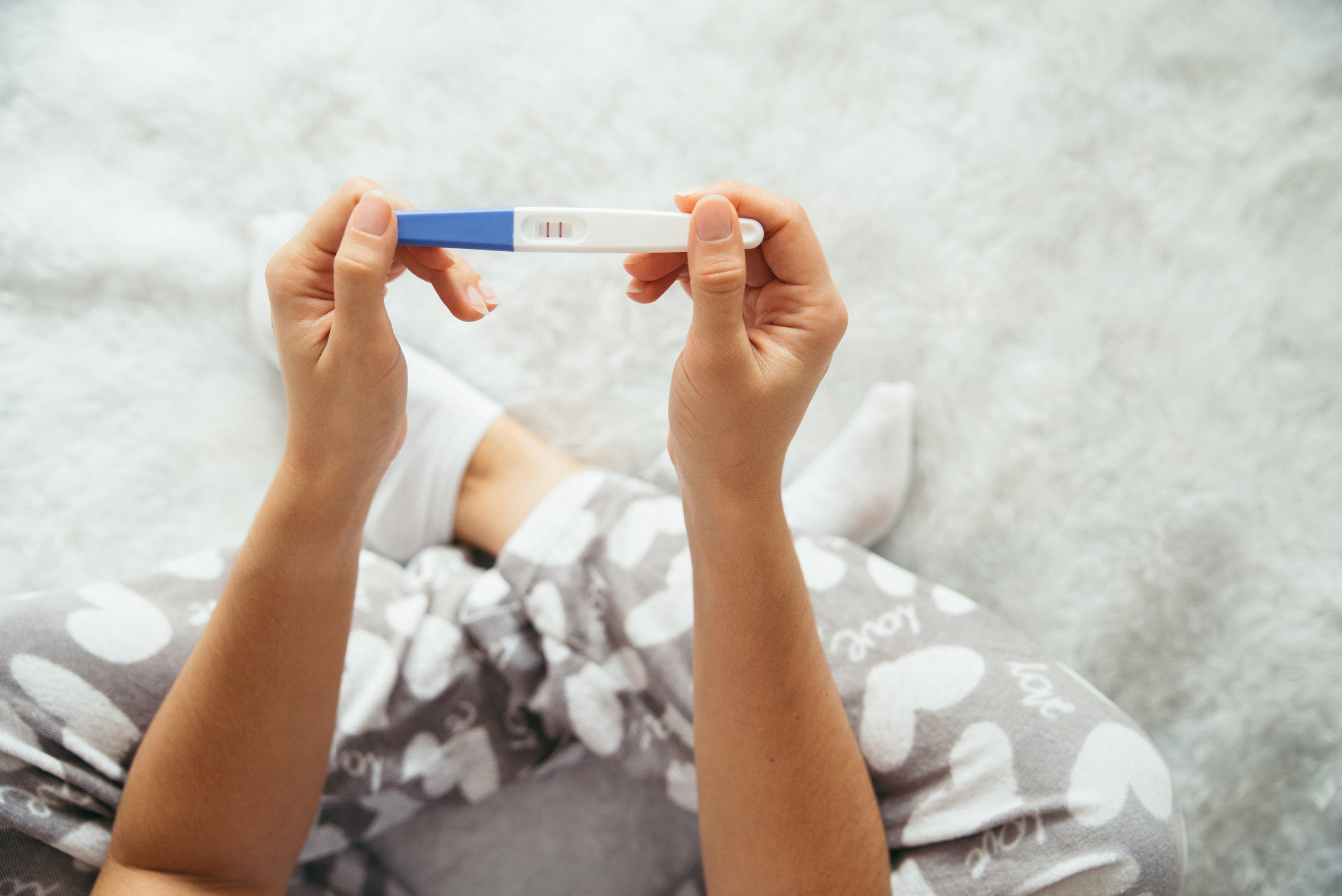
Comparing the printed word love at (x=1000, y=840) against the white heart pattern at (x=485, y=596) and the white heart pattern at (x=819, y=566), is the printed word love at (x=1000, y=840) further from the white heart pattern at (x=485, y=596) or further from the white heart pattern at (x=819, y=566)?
the white heart pattern at (x=485, y=596)

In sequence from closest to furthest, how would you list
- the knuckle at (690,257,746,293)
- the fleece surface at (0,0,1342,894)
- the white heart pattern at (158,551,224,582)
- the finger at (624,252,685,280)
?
the knuckle at (690,257,746,293) → the finger at (624,252,685,280) → the white heart pattern at (158,551,224,582) → the fleece surface at (0,0,1342,894)

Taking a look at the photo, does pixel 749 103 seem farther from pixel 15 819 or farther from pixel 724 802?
pixel 15 819

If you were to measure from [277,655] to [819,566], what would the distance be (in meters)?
0.40

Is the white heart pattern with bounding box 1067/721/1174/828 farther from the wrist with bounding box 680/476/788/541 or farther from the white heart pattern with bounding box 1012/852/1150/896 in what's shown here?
the wrist with bounding box 680/476/788/541

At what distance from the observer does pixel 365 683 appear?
61cm

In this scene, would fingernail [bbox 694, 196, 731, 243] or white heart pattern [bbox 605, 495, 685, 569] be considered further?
white heart pattern [bbox 605, 495, 685, 569]

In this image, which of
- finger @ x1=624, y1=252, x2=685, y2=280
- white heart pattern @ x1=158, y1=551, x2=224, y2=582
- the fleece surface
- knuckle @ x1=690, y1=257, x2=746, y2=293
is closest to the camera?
knuckle @ x1=690, y1=257, x2=746, y2=293

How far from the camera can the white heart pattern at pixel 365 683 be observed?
1.94 ft

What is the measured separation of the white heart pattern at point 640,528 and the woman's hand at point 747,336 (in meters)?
0.17

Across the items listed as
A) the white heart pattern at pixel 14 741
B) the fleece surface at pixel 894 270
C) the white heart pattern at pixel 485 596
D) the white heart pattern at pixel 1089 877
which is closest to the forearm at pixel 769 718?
the white heart pattern at pixel 1089 877

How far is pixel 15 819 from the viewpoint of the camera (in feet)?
1.66

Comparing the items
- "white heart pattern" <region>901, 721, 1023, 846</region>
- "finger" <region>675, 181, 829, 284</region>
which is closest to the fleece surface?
"white heart pattern" <region>901, 721, 1023, 846</region>

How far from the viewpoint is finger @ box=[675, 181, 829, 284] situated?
430mm

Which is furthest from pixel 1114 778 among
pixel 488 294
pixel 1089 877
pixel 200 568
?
pixel 200 568
